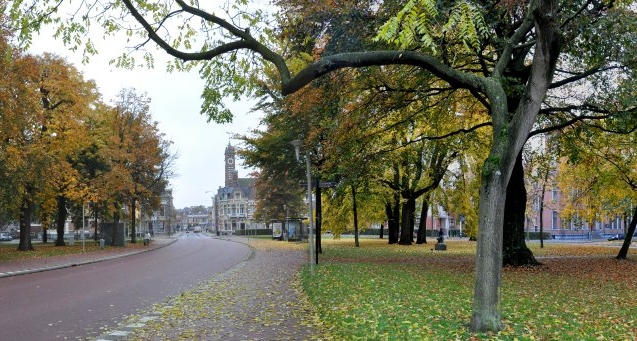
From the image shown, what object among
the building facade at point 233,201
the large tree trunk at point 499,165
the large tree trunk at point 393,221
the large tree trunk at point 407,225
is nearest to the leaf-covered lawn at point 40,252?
the large tree trunk at point 393,221

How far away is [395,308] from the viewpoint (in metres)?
9.20

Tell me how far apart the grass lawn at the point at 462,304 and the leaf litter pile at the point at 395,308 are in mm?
15

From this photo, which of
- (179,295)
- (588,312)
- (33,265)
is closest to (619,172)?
(588,312)

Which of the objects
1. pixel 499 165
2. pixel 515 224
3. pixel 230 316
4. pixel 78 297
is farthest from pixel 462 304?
pixel 78 297

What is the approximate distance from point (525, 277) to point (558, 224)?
189 feet

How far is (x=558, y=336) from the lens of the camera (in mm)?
6820

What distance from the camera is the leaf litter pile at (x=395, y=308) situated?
737 centimetres

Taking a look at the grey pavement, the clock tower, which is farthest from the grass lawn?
the clock tower

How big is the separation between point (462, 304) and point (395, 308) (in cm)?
119

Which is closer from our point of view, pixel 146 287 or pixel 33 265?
pixel 146 287

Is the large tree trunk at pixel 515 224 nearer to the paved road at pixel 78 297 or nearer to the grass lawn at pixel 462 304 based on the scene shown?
the grass lawn at pixel 462 304

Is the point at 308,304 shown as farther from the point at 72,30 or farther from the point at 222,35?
the point at 72,30

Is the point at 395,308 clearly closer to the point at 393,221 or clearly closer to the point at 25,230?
the point at 393,221

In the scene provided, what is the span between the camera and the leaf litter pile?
7371mm
